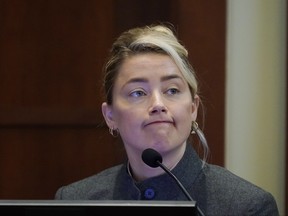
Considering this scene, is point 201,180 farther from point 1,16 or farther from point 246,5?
point 1,16

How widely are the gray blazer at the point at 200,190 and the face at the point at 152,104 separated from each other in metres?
0.08

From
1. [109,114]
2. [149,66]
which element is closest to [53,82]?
[109,114]

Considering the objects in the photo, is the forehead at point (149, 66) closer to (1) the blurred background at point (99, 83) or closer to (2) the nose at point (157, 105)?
(2) the nose at point (157, 105)

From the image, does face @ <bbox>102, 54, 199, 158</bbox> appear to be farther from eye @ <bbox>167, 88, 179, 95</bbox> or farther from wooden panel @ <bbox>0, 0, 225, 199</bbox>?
wooden panel @ <bbox>0, 0, 225, 199</bbox>

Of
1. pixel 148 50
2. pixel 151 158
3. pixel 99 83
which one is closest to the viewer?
pixel 151 158

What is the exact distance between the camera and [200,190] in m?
1.07

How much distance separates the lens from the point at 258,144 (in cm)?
155

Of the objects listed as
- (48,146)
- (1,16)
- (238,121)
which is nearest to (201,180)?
(238,121)

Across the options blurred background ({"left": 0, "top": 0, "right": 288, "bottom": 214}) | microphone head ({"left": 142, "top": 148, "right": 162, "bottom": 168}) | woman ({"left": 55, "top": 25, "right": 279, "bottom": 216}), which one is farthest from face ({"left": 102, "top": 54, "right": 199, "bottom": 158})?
blurred background ({"left": 0, "top": 0, "right": 288, "bottom": 214})

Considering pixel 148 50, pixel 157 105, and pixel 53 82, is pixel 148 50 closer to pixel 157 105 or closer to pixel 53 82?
pixel 157 105

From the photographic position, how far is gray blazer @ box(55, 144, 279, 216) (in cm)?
102

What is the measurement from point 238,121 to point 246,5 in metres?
0.35

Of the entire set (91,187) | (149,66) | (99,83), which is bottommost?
(91,187)

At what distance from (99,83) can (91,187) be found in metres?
0.47
